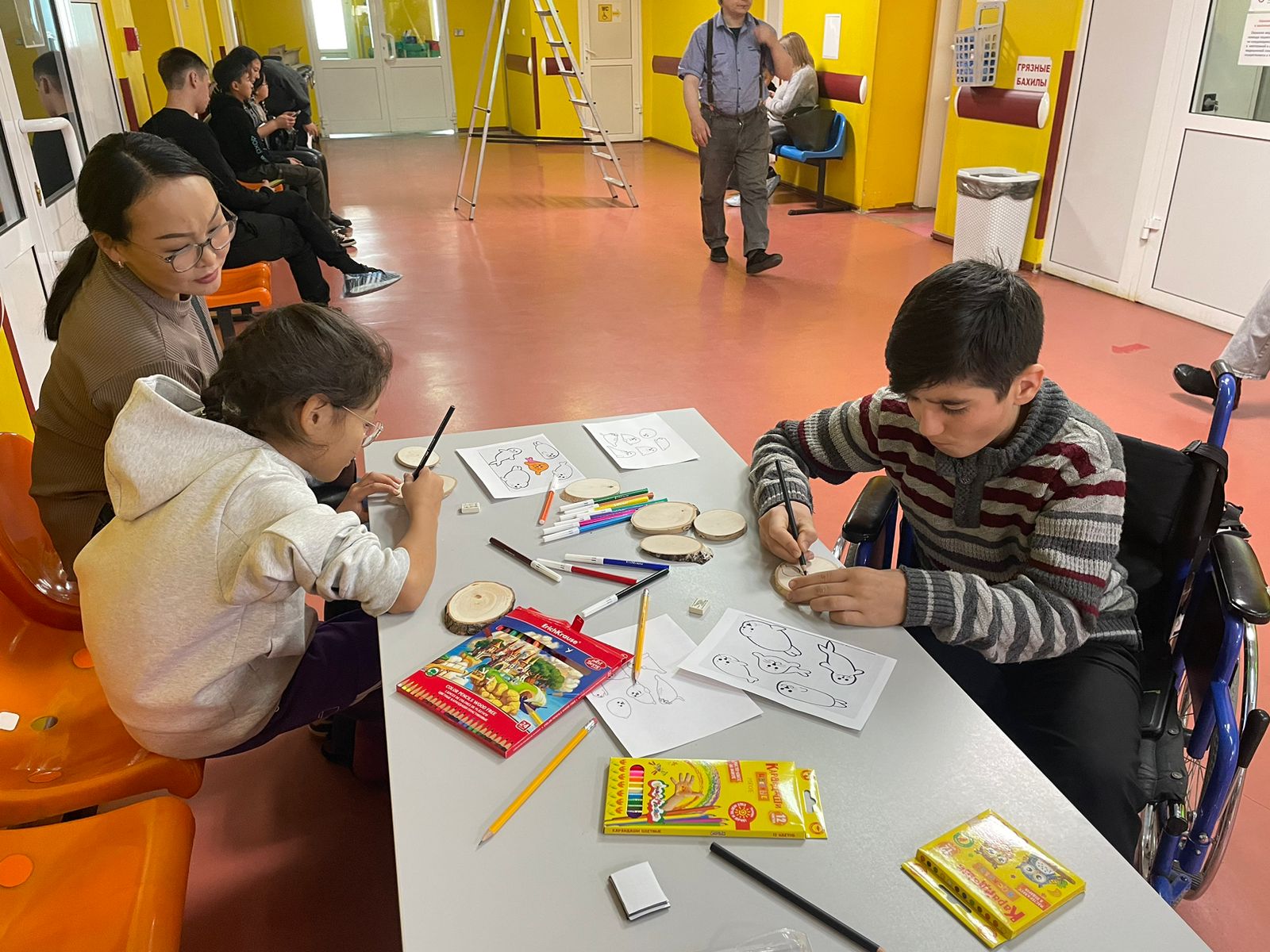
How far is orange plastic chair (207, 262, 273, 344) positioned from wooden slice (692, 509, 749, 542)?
2.48 m

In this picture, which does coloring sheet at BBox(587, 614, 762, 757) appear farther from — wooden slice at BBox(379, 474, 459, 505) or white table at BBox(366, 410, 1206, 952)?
wooden slice at BBox(379, 474, 459, 505)

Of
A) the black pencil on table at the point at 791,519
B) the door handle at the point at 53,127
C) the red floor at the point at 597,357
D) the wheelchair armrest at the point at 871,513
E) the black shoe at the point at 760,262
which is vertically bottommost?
the red floor at the point at 597,357

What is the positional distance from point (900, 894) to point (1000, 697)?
76cm

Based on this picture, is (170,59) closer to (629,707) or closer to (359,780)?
(359,780)

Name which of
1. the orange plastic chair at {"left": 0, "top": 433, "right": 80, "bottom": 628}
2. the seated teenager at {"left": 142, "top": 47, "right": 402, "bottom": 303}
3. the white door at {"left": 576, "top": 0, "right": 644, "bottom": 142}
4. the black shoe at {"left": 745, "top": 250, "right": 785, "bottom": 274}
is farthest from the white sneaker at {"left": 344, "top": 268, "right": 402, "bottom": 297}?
the white door at {"left": 576, "top": 0, "right": 644, "bottom": 142}

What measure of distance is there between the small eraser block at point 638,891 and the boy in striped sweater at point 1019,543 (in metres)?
0.51

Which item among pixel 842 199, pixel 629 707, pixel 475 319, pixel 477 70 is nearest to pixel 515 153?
pixel 477 70

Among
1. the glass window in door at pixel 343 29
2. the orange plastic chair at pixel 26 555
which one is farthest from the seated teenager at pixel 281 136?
the glass window in door at pixel 343 29

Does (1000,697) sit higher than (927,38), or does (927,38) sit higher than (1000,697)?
(927,38)

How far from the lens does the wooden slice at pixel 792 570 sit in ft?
4.46

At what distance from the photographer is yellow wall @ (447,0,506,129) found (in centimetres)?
1205

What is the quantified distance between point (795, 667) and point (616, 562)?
1.13 ft

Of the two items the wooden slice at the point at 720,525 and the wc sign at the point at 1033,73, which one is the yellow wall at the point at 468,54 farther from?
the wooden slice at the point at 720,525

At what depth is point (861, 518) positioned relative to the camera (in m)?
1.66
